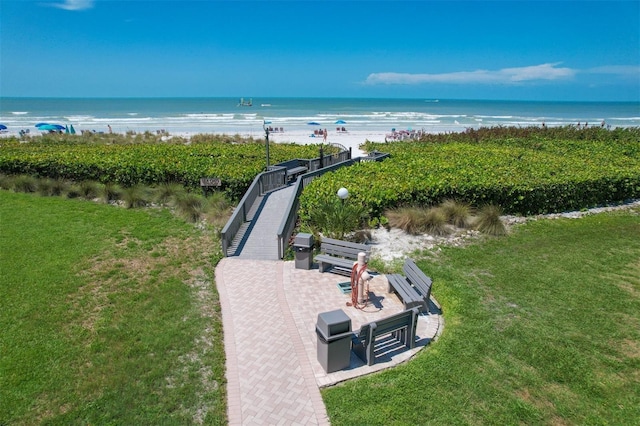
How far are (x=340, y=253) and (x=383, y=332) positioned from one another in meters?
3.52

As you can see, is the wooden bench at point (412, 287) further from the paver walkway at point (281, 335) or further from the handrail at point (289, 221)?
the handrail at point (289, 221)

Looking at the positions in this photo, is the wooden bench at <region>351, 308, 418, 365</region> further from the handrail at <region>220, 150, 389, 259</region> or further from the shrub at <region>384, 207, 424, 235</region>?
the shrub at <region>384, 207, 424, 235</region>

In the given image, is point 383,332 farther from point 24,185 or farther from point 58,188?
point 24,185

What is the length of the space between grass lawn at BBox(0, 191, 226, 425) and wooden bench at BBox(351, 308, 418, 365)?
7.20ft

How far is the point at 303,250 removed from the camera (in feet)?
30.2

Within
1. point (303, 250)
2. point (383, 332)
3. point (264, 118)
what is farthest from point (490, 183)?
point (264, 118)

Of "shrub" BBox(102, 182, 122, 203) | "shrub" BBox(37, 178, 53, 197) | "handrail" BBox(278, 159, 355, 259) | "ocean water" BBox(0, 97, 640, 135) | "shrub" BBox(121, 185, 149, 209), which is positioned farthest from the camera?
"ocean water" BBox(0, 97, 640, 135)

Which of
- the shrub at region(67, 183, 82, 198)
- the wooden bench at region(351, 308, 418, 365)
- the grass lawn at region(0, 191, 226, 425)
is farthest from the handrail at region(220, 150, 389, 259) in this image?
the shrub at region(67, 183, 82, 198)

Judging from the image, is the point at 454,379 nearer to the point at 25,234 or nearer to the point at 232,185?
the point at 232,185

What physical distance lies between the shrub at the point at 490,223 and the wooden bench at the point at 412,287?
4.97 meters

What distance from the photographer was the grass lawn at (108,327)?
508cm

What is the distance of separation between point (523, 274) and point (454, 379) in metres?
4.77

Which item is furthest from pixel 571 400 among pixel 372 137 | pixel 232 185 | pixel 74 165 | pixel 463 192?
pixel 372 137

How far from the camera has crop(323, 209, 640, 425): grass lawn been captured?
504cm
